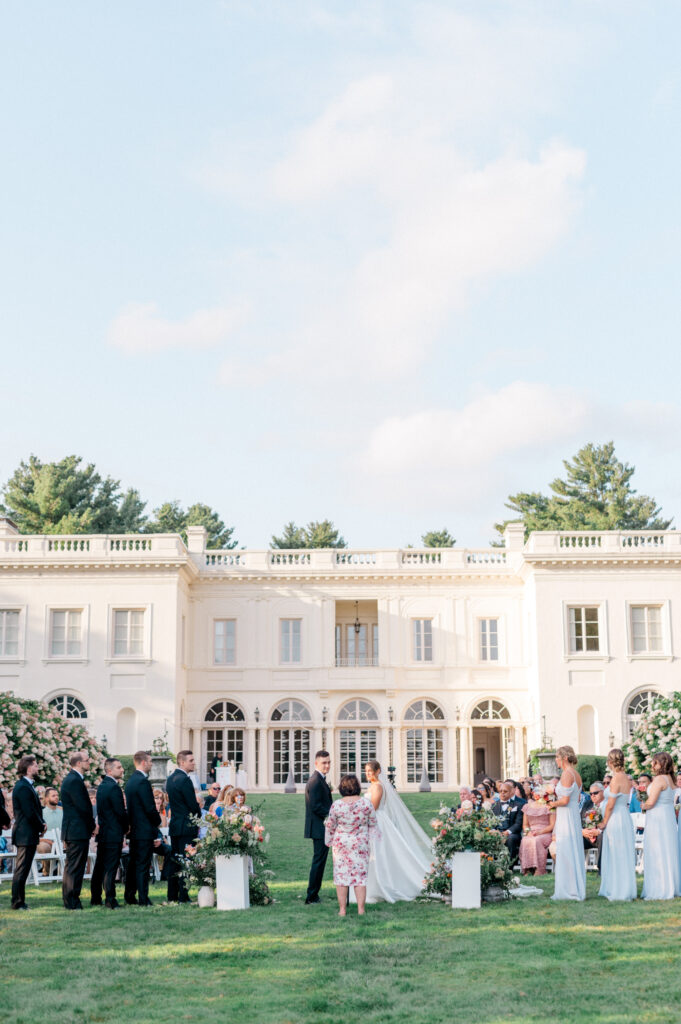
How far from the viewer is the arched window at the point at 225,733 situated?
35.2m

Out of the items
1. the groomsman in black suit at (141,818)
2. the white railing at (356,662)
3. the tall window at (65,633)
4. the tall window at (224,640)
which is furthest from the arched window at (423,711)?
the groomsman in black suit at (141,818)

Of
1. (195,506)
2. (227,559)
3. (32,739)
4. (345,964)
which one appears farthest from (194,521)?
(345,964)

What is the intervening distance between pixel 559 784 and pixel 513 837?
3.32 m

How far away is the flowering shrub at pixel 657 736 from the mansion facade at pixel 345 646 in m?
12.4

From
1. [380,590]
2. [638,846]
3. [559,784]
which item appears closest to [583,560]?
[380,590]

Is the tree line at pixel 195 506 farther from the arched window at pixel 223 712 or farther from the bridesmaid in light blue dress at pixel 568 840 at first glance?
the bridesmaid in light blue dress at pixel 568 840

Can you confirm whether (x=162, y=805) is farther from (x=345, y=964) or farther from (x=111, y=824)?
(x=345, y=964)

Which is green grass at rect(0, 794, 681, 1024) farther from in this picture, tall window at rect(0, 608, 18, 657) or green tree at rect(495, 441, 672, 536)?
green tree at rect(495, 441, 672, 536)

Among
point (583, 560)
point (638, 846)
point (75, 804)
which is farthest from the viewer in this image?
point (583, 560)

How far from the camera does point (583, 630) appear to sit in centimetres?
3381

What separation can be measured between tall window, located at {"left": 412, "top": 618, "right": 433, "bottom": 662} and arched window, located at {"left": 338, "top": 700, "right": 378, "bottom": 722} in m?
2.19

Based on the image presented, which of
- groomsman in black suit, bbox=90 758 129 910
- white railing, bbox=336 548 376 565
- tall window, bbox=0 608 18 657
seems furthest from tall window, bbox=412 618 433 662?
groomsman in black suit, bbox=90 758 129 910

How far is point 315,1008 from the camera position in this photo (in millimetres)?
6801

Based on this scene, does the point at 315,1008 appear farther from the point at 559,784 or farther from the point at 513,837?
the point at 513,837
